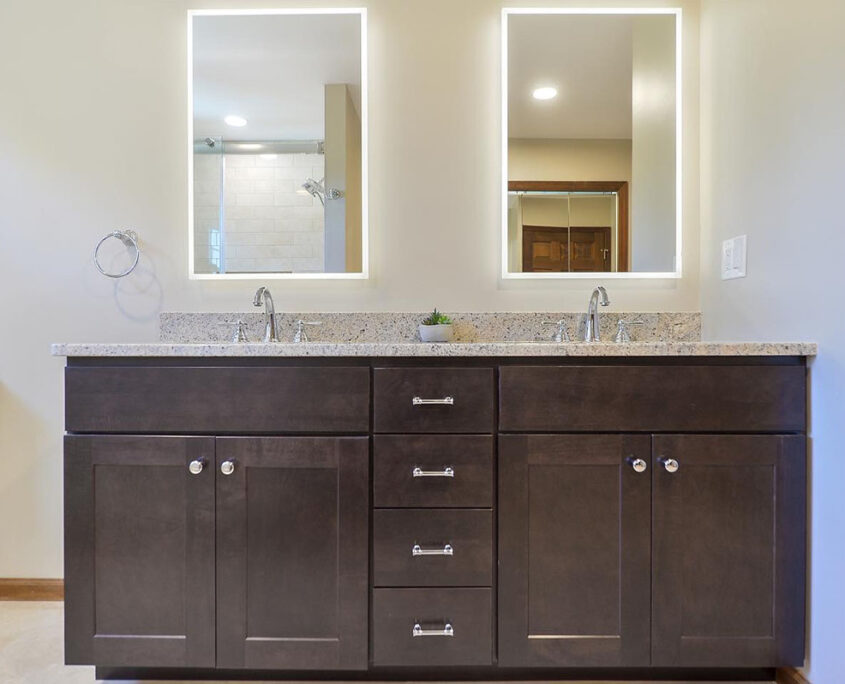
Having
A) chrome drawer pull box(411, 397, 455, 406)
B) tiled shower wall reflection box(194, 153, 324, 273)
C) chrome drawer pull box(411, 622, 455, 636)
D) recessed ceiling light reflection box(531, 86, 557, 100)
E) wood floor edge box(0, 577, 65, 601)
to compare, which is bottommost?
wood floor edge box(0, 577, 65, 601)

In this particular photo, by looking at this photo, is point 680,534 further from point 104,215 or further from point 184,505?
point 104,215

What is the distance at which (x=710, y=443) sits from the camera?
1124 millimetres

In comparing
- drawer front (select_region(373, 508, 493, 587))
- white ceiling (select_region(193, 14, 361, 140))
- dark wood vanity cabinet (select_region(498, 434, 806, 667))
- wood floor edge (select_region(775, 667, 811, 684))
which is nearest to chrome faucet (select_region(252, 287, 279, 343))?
white ceiling (select_region(193, 14, 361, 140))

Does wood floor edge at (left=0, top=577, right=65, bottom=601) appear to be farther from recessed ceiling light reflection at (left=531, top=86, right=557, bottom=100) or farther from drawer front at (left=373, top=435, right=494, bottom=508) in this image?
recessed ceiling light reflection at (left=531, top=86, right=557, bottom=100)

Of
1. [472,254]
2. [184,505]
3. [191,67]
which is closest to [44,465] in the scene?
[184,505]

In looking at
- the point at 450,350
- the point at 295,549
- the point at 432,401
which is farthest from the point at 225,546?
the point at 450,350

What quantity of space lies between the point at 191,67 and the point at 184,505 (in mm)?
1435

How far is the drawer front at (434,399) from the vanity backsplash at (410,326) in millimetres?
530

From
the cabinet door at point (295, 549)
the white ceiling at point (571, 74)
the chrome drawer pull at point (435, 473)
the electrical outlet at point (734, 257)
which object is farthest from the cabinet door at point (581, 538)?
the white ceiling at point (571, 74)

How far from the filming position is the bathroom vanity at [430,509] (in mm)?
1125

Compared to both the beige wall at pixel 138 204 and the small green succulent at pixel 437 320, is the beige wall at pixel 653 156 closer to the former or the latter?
the beige wall at pixel 138 204

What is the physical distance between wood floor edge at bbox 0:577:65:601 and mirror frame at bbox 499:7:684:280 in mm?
1853

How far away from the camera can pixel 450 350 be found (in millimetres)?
1136

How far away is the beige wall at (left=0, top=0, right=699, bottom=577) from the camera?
167 cm
